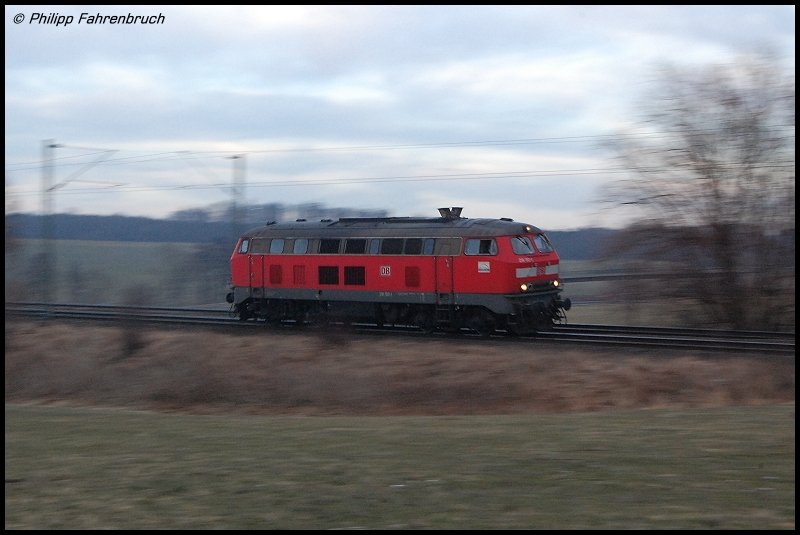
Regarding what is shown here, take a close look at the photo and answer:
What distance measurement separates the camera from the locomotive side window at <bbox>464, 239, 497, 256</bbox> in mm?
25359

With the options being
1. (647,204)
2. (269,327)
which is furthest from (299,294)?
(647,204)

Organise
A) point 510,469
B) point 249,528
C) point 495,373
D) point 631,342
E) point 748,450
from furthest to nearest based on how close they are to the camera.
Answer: point 631,342 < point 495,373 < point 748,450 < point 510,469 < point 249,528

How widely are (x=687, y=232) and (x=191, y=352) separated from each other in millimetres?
15694

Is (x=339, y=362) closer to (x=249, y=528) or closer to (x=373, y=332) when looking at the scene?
(x=373, y=332)

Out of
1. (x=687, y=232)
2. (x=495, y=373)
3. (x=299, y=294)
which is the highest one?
(x=687, y=232)

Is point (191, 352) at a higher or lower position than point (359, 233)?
lower

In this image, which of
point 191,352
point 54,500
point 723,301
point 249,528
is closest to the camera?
point 249,528

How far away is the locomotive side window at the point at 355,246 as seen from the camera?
27469 millimetres

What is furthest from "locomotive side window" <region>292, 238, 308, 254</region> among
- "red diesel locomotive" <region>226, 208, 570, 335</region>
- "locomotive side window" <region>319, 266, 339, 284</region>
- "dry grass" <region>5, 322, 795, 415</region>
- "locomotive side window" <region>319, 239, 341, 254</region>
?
"dry grass" <region>5, 322, 795, 415</region>

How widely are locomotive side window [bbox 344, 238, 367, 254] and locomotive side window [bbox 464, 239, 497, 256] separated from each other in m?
3.53

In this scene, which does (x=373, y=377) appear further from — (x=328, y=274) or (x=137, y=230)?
(x=137, y=230)

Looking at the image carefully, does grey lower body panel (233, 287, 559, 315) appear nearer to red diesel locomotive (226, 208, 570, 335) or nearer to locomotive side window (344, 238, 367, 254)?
red diesel locomotive (226, 208, 570, 335)

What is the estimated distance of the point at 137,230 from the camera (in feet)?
208

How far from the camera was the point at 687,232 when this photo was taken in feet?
90.8
